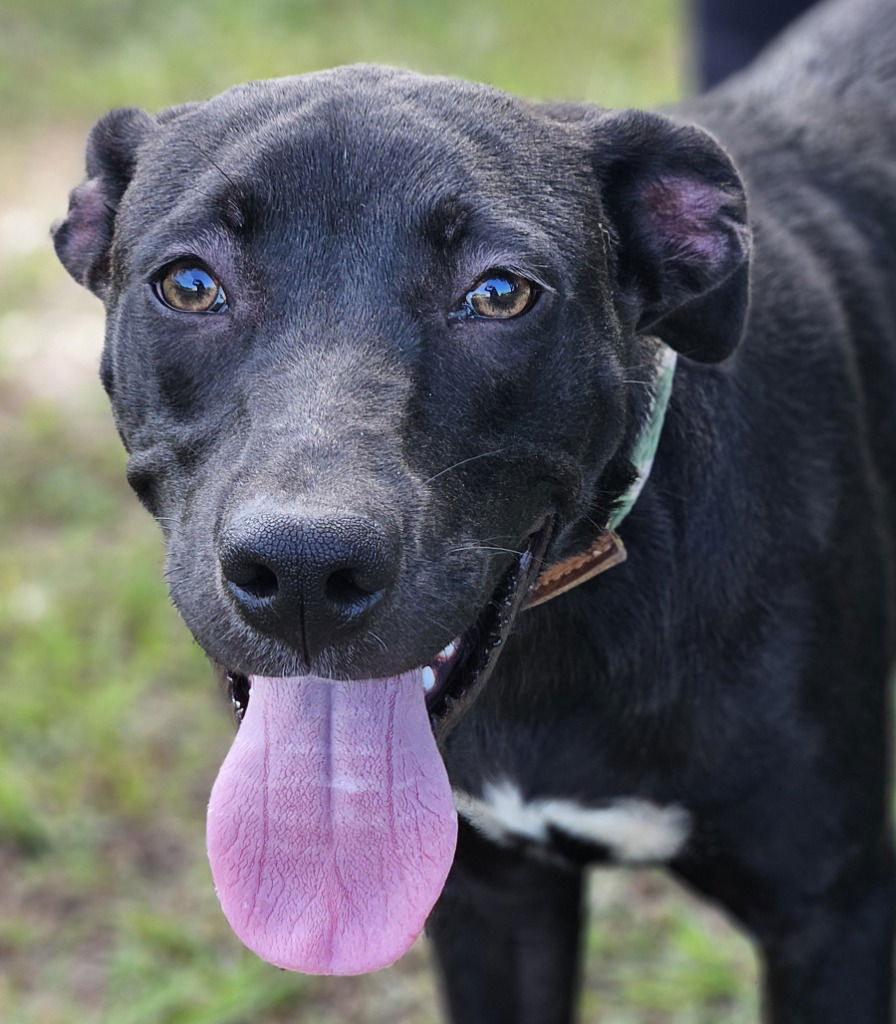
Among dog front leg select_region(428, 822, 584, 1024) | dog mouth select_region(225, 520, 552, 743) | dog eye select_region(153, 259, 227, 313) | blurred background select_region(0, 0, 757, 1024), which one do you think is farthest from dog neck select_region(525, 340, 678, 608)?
blurred background select_region(0, 0, 757, 1024)

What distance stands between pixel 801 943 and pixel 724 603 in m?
0.60

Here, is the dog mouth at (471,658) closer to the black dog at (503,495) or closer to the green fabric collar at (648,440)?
the black dog at (503,495)

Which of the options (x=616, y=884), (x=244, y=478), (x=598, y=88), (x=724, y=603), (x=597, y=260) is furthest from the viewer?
(x=598, y=88)

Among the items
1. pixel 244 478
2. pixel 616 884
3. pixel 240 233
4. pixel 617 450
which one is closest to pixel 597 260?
pixel 617 450

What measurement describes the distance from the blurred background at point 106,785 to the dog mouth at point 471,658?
1463 millimetres

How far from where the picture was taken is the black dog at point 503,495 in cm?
195

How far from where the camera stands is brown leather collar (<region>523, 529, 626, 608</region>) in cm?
231

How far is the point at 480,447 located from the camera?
2045 millimetres

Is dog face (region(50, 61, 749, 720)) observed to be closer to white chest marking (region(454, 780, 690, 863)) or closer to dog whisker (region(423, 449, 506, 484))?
dog whisker (region(423, 449, 506, 484))

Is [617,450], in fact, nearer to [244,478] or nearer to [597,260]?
[597,260]

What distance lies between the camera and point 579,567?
2.33m

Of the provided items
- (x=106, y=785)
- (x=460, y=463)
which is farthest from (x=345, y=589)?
(x=106, y=785)

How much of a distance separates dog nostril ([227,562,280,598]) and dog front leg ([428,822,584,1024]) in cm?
118

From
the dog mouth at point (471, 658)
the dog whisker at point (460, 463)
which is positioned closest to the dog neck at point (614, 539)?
the dog mouth at point (471, 658)
